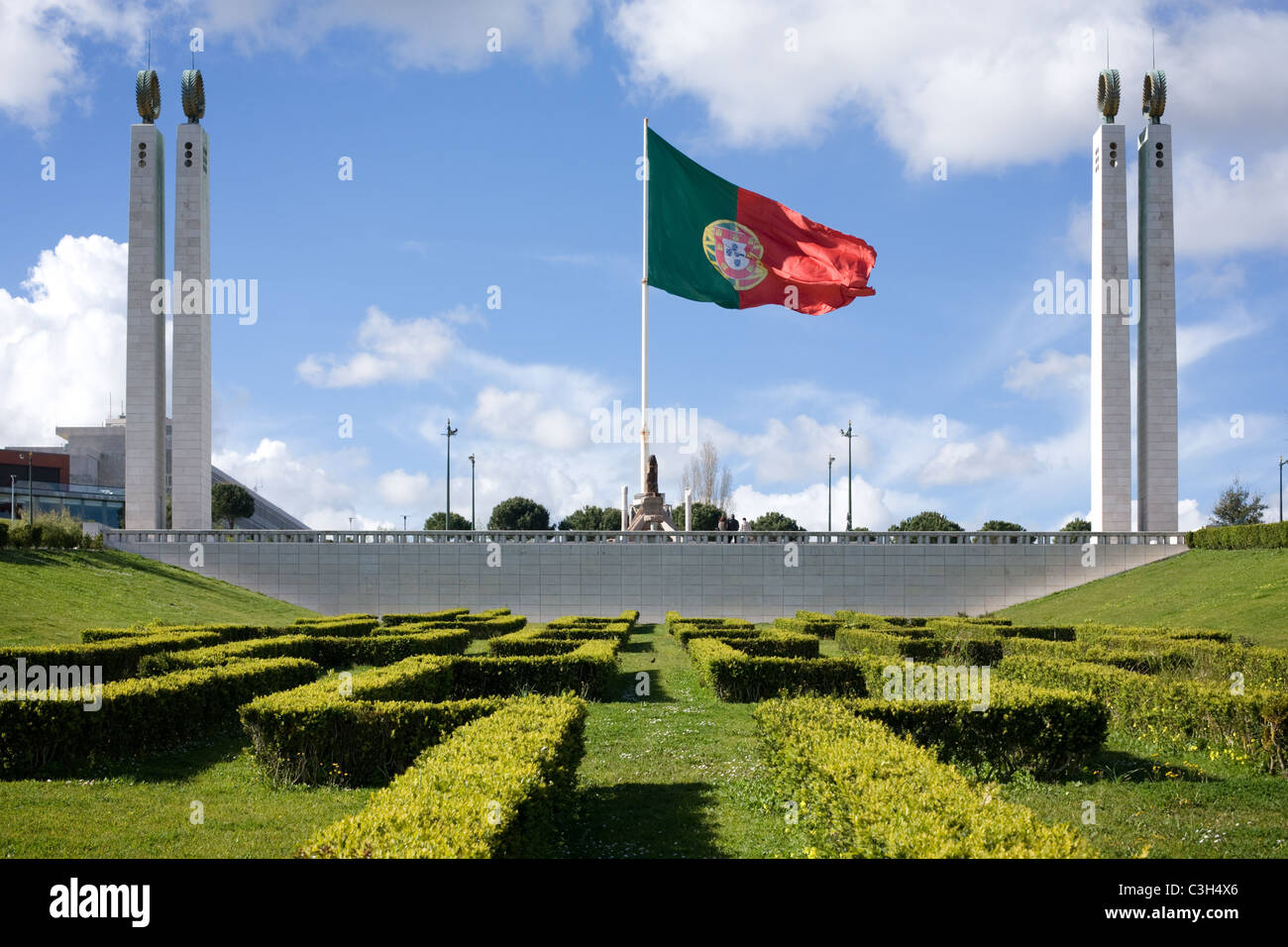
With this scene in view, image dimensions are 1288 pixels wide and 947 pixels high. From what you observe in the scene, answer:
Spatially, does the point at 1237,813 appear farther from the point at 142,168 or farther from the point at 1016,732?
the point at 142,168

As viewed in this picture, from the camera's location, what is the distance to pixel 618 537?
39.3m

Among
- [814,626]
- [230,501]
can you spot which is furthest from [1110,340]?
[230,501]

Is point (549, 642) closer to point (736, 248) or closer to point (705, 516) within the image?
point (736, 248)

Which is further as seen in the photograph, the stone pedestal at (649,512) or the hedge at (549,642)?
the stone pedestal at (649,512)

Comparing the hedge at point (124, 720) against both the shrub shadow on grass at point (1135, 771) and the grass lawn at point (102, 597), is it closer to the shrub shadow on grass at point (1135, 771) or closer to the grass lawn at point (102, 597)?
the grass lawn at point (102, 597)

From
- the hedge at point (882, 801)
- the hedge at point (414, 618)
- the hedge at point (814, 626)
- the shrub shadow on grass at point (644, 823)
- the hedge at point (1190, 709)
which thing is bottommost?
the hedge at point (814, 626)

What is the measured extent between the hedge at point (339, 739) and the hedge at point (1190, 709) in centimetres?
843

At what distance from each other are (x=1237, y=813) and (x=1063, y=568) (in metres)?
33.2

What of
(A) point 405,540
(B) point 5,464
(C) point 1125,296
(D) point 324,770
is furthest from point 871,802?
(B) point 5,464

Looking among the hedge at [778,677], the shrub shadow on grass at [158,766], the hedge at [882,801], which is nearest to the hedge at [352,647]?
the shrub shadow on grass at [158,766]

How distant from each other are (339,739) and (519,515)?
219ft

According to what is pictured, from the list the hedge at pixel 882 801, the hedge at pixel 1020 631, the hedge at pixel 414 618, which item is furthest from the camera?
the hedge at pixel 414 618

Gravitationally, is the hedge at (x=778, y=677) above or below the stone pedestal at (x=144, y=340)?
below

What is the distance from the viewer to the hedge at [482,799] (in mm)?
5594
